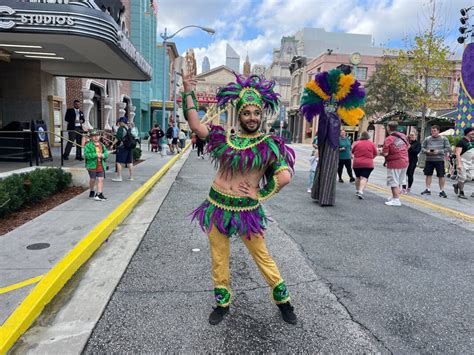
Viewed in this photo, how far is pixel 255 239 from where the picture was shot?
2.94m

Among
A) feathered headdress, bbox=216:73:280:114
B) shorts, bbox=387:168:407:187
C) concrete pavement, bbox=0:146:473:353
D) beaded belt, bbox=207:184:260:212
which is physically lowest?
concrete pavement, bbox=0:146:473:353

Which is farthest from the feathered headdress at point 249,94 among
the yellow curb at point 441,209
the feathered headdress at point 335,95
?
the yellow curb at point 441,209

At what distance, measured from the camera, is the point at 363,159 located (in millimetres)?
8695

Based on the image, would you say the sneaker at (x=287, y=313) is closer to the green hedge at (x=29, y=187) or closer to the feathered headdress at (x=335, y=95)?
the green hedge at (x=29, y=187)

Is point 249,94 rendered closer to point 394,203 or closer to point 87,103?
point 394,203

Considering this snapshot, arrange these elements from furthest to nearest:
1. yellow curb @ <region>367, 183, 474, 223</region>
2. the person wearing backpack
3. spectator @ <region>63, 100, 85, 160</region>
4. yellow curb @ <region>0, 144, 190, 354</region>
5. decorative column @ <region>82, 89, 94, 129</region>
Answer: decorative column @ <region>82, 89, 94, 129</region>, spectator @ <region>63, 100, 85, 160</region>, the person wearing backpack, yellow curb @ <region>367, 183, 474, 223</region>, yellow curb @ <region>0, 144, 190, 354</region>

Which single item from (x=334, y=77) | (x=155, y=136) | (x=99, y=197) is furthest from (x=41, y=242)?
(x=155, y=136)

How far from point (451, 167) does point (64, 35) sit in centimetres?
1457

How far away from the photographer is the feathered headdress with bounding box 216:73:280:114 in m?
2.95

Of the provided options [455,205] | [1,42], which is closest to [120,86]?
[1,42]

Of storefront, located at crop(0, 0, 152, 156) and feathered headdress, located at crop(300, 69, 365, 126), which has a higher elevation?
storefront, located at crop(0, 0, 152, 156)

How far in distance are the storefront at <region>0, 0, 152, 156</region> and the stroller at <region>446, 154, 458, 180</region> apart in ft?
41.0

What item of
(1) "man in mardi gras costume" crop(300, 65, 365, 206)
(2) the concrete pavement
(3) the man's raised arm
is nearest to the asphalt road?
(2) the concrete pavement

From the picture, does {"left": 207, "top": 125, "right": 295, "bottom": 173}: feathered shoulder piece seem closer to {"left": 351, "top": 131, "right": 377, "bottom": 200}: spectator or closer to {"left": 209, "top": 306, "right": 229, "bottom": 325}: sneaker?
{"left": 209, "top": 306, "right": 229, "bottom": 325}: sneaker
